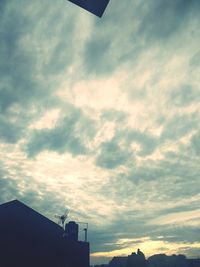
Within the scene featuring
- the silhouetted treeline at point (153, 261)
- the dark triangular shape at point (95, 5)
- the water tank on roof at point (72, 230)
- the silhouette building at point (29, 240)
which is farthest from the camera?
the silhouetted treeline at point (153, 261)

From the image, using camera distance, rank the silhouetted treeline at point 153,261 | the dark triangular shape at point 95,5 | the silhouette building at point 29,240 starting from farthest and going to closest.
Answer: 1. the silhouetted treeline at point 153,261
2. the silhouette building at point 29,240
3. the dark triangular shape at point 95,5

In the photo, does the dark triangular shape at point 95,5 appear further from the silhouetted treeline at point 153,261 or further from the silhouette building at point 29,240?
the silhouetted treeline at point 153,261

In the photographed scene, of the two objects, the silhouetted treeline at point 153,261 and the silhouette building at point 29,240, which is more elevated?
the silhouette building at point 29,240

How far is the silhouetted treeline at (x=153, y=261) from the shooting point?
57.6 metres

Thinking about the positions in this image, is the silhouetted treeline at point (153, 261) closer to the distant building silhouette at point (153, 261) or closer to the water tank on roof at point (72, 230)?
the distant building silhouette at point (153, 261)

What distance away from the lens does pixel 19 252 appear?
23.5 meters

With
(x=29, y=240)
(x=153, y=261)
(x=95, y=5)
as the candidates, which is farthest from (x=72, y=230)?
(x=153, y=261)

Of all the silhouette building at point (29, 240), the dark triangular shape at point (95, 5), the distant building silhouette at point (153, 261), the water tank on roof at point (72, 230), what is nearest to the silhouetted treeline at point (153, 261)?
the distant building silhouette at point (153, 261)

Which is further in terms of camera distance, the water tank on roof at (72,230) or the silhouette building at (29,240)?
the water tank on roof at (72,230)

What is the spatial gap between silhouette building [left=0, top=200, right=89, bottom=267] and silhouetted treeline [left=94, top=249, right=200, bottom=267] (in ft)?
119

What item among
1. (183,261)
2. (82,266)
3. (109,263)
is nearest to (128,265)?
(109,263)

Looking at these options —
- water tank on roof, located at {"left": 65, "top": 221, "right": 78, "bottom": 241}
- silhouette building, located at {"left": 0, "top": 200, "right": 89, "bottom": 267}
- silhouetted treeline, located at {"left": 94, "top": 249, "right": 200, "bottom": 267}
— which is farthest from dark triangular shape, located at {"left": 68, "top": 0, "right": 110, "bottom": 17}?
silhouetted treeline, located at {"left": 94, "top": 249, "right": 200, "bottom": 267}

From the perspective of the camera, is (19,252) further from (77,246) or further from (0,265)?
(77,246)

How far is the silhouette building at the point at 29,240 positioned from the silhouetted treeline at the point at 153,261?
3612 centimetres
